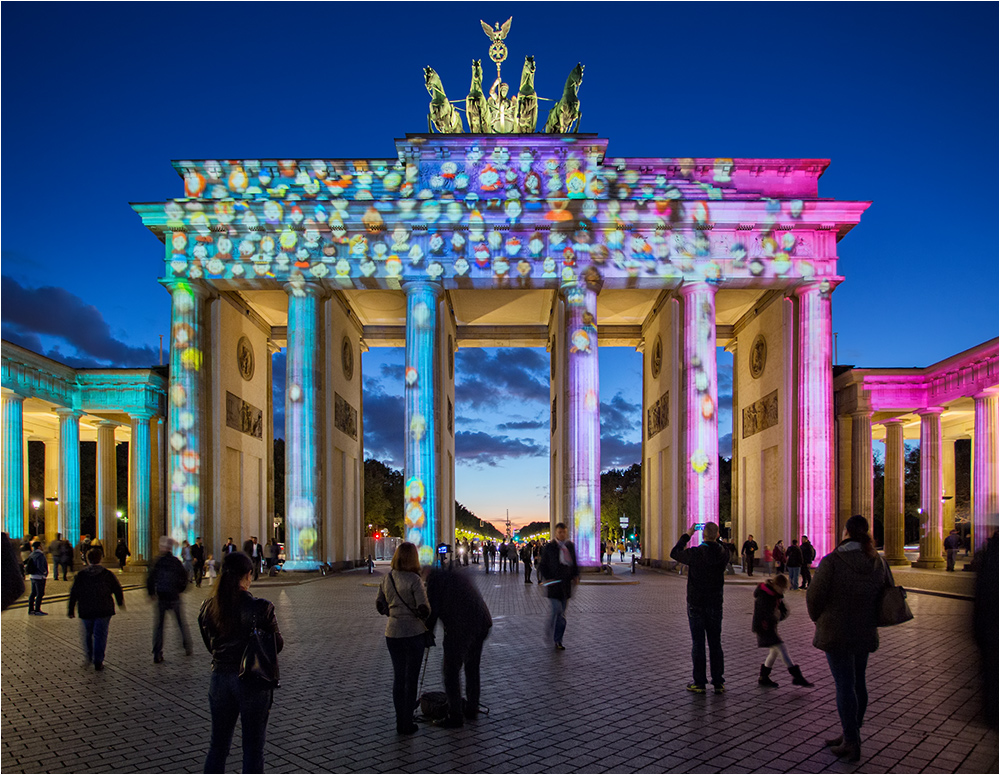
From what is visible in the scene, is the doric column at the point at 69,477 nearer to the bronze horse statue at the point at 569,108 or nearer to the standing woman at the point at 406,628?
the bronze horse statue at the point at 569,108

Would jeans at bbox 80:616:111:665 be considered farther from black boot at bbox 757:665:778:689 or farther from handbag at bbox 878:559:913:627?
handbag at bbox 878:559:913:627

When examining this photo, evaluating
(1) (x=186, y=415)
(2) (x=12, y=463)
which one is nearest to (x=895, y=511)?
(1) (x=186, y=415)

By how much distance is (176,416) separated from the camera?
30328 millimetres

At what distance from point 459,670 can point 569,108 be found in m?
29.3

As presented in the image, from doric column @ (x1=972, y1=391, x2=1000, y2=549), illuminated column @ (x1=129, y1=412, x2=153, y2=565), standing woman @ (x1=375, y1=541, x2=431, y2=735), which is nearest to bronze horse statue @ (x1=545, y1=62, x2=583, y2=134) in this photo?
doric column @ (x1=972, y1=391, x2=1000, y2=549)

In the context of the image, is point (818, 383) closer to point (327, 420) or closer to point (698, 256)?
point (698, 256)

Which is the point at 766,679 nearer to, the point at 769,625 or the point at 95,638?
the point at 769,625

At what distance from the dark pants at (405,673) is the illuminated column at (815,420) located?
2562cm

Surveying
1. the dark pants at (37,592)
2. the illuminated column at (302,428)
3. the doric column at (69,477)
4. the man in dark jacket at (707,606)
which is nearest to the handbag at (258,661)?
the man in dark jacket at (707,606)

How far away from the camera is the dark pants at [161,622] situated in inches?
422

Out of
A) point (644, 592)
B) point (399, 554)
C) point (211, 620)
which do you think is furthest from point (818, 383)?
point (211, 620)

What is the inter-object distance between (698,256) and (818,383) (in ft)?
22.0

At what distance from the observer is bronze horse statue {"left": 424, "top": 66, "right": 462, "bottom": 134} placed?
3316 centimetres

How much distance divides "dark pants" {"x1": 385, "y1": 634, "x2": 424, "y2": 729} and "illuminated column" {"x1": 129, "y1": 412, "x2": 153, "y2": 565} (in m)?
32.3
